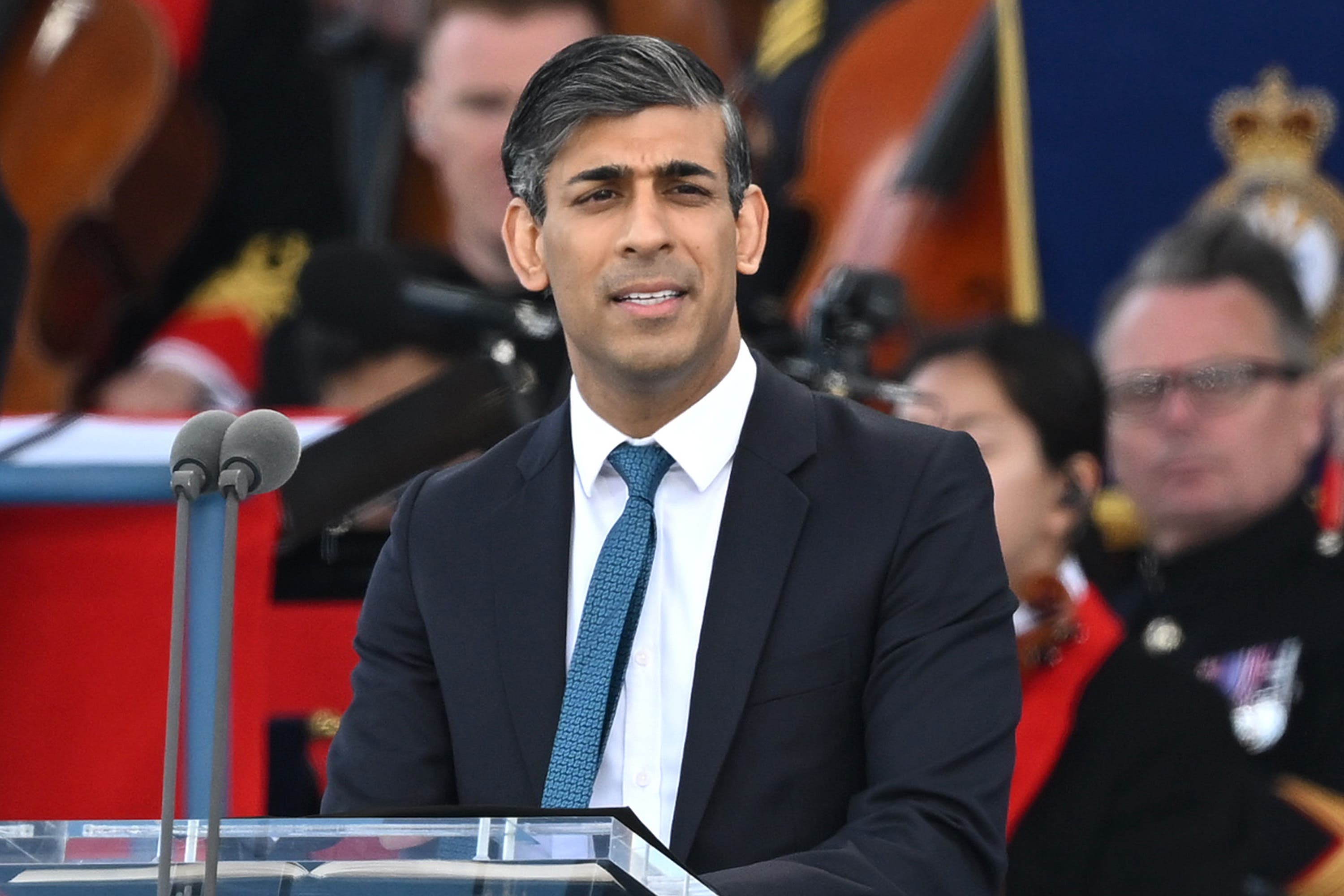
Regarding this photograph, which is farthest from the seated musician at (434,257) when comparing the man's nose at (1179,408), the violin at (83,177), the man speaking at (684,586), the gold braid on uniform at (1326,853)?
the man speaking at (684,586)

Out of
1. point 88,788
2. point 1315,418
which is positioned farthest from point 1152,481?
point 88,788

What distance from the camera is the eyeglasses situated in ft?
10.3

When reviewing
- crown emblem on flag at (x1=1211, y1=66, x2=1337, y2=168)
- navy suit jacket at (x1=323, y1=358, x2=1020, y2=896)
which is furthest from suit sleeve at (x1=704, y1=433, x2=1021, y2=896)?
crown emblem on flag at (x1=1211, y1=66, x2=1337, y2=168)

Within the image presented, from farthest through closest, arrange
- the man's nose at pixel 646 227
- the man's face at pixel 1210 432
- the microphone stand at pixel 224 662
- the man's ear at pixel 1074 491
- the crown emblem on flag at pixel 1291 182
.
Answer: the crown emblem on flag at pixel 1291 182, the man's face at pixel 1210 432, the man's ear at pixel 1074 491, the man's nose at pixel 646 227, the microphone stand at pixel 224 662

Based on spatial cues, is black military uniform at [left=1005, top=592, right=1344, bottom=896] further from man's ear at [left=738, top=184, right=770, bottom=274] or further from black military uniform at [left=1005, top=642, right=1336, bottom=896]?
man's ear at [left=738, top=184, right=770, bottom=274]

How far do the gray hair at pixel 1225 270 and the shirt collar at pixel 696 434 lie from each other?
1.73 metres

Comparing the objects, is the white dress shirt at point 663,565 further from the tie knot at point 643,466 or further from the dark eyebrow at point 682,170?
the dark eyebrow at point 682,170

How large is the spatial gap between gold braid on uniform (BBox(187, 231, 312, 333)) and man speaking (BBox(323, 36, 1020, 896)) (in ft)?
8.00

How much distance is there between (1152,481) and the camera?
3160 millimetres

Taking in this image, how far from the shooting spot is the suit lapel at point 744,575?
5.03 feet

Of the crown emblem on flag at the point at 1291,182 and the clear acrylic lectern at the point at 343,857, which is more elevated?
A: the crown emblem on flag at the point at 1291,182

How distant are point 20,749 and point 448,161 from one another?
6.09 ft

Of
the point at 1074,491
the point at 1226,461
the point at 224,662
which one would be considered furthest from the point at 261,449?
the point at 1226,461

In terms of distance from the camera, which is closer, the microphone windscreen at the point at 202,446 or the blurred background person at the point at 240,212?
the microphone windscreen at the point at 202,446
